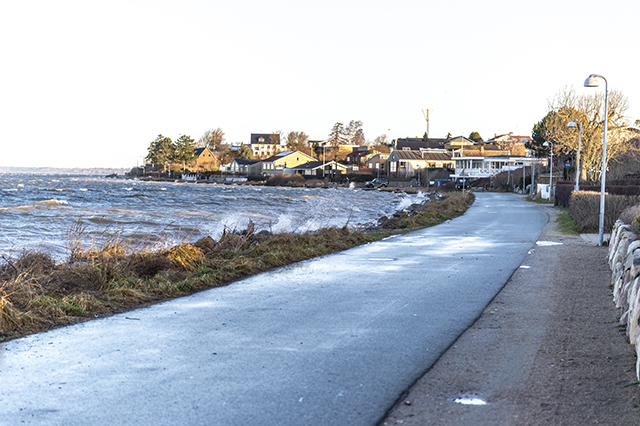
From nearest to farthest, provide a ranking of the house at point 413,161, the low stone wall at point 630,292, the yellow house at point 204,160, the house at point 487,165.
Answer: the low stone wall at point 630,292, the house at point 487,165, the house at point 413,161, the yellow house at point 204,160

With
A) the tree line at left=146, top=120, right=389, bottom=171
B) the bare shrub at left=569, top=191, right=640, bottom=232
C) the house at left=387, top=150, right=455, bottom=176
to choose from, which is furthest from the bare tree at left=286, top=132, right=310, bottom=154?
the bare shrub at left=569, top=191, right=640, bottom=232

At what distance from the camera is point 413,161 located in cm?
10781

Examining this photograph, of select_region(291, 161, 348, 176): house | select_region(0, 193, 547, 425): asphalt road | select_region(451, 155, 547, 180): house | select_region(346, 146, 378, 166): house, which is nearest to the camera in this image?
select_region(0, 193, 547, 425): asphalt road

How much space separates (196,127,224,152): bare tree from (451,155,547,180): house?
359 ft

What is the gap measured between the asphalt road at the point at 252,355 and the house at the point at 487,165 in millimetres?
86434

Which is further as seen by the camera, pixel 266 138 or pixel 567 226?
pixel 266 138

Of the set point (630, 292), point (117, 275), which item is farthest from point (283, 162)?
point (630, 292)

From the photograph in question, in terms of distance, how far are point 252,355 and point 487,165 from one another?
94033mm

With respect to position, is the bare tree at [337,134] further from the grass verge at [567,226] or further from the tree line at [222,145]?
the grass verge at [567,226]

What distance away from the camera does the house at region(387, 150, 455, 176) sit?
353ft

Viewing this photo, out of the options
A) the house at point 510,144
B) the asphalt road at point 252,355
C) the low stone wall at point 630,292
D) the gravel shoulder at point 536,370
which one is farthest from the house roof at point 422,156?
the gravel shoulder at point 536,370

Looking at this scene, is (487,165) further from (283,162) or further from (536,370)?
(536,370)

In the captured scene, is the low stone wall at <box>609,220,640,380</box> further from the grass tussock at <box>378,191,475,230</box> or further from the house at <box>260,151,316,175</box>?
the house at <box>260,151,316,175</box>

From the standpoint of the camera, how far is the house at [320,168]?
393 ft
